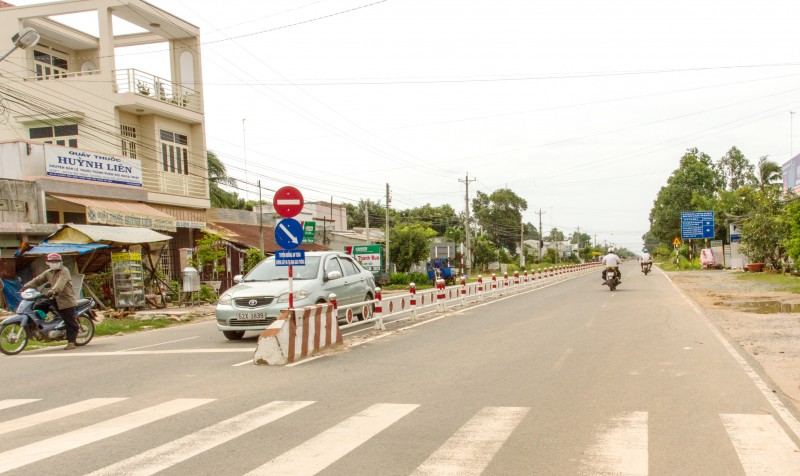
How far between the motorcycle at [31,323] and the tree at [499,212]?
95.4 metres

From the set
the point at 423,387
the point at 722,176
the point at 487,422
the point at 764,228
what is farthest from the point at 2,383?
the point at 722,176

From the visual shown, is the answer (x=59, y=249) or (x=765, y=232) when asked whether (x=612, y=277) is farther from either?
(x=59, y=249)

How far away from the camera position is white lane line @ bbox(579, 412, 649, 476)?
4.66m

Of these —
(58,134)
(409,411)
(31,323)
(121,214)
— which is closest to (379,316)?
(31,323)

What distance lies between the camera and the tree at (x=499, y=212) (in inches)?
4208

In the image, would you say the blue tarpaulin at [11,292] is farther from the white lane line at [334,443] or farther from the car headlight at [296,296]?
the white lane line at [334,443]

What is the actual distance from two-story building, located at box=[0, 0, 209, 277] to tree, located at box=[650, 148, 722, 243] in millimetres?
63674

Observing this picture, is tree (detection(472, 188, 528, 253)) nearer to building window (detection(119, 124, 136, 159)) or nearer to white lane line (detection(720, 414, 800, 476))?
building window (detection(119, 124, 136, 159))

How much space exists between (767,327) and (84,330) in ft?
44.2

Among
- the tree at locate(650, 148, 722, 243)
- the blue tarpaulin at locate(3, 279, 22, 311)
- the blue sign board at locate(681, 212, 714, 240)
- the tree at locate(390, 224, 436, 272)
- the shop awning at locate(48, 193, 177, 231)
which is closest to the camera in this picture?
the blue tarpaulin at locate(3, 279, 22, 311)

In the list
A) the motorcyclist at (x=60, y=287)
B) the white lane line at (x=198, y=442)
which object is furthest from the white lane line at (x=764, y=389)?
the motorcyclist at (x=60, y=287)

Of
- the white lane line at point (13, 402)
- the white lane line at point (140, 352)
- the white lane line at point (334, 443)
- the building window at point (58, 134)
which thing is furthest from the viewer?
the building window at point (58, 134)

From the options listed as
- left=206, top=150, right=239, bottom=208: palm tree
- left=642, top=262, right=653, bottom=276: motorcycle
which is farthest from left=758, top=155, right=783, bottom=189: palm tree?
left=206, top=150, right=239, bottom=208: palm tree

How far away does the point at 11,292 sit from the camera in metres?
19.5
